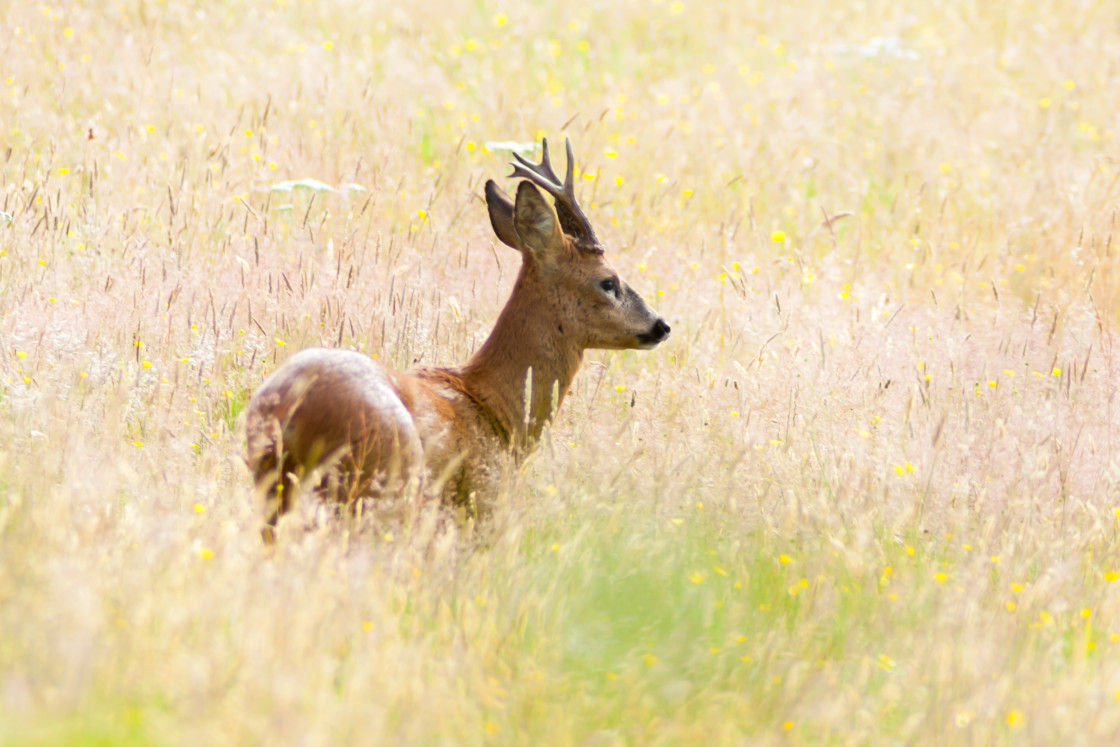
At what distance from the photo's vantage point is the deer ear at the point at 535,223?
528 centimetres

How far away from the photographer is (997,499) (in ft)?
17.0

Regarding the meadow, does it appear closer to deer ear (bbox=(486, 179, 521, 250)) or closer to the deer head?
the deer head

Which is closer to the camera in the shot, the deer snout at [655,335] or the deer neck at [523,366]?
the deer neck at [523,366]

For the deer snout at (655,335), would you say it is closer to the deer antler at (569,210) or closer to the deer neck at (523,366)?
the deer neck at (523,366)

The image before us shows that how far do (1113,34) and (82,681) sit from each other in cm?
1399

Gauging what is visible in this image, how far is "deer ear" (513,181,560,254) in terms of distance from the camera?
5.28 meters

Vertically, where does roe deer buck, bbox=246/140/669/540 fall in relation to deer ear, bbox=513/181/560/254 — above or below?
below

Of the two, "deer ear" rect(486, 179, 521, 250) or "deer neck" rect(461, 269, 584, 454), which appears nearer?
"deer neck" rect(461, 269, 584, 454)

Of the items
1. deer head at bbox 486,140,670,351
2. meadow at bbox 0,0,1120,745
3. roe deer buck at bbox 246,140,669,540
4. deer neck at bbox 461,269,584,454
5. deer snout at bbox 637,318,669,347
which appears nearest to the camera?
meadow at bbox 0,0,1120,745

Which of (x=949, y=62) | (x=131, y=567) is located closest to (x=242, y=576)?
(x=131, y=567)

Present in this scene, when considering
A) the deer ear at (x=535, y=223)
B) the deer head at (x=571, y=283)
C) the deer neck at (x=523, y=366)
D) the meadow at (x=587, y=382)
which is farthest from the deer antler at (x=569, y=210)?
the meadow at (x=587, y=382)

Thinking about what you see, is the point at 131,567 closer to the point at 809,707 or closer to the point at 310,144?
the point at 809,707

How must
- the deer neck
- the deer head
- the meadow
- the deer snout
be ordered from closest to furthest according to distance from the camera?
the meadow → the deer neck → the deer head → the deer snout

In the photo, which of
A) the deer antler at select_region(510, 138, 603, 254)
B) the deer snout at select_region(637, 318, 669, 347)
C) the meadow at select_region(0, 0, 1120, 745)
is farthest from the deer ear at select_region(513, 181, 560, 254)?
the meadow at select_region(0, 0, 1120, 745)
